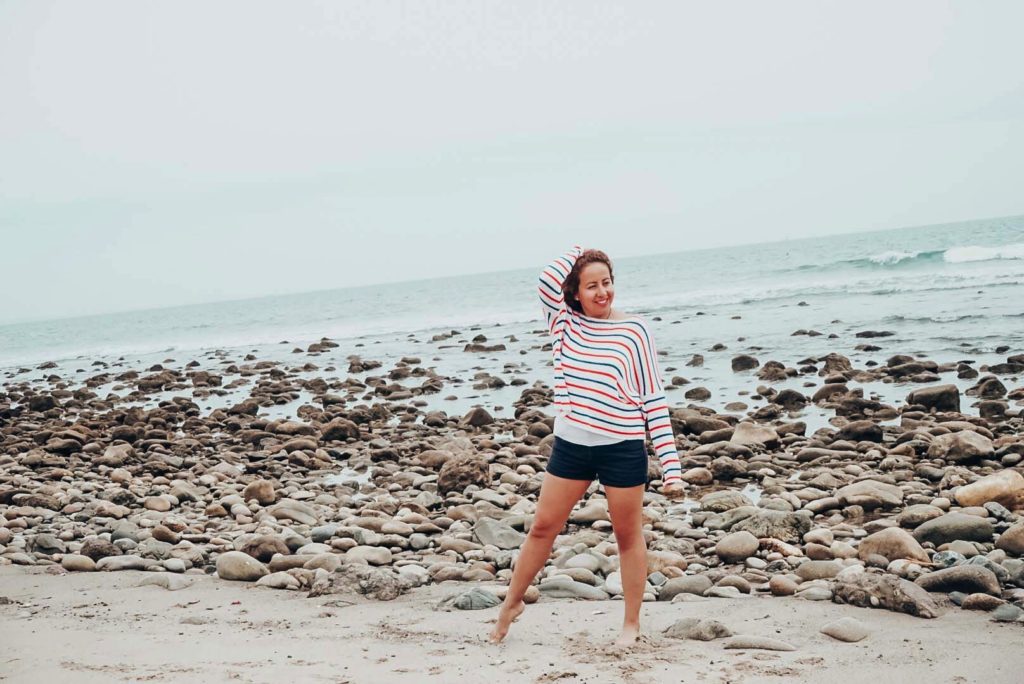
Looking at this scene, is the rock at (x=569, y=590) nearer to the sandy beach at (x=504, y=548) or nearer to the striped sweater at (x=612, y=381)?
the sandy beach at (x=504, y=548)

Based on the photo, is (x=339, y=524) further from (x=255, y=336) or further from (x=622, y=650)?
(x=255, y=336)

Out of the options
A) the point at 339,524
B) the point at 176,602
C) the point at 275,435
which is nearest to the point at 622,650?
the point at 176,602

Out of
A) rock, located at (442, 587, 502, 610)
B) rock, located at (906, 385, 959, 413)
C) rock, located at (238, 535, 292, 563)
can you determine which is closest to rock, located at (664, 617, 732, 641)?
rock, located at (442, 587, 502, 610)

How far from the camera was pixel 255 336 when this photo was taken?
46.1 meters

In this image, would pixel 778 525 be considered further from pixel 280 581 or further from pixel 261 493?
pixel 261 493

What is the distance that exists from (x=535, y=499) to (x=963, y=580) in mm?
4137

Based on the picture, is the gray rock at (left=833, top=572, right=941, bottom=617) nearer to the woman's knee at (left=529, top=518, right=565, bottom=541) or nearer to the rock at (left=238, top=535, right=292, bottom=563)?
the woman's knee at (left=529, top=518, right=565, bottom=541)

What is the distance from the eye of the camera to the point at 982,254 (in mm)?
43031

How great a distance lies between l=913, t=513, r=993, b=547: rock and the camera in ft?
19.4

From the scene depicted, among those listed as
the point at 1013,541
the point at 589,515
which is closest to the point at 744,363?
the point at 589,515

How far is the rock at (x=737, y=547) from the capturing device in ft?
19.7

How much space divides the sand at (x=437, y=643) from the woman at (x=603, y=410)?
16.3 inches

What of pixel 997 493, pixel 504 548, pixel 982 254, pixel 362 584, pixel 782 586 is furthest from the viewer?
pixel 982 254

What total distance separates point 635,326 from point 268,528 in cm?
429
